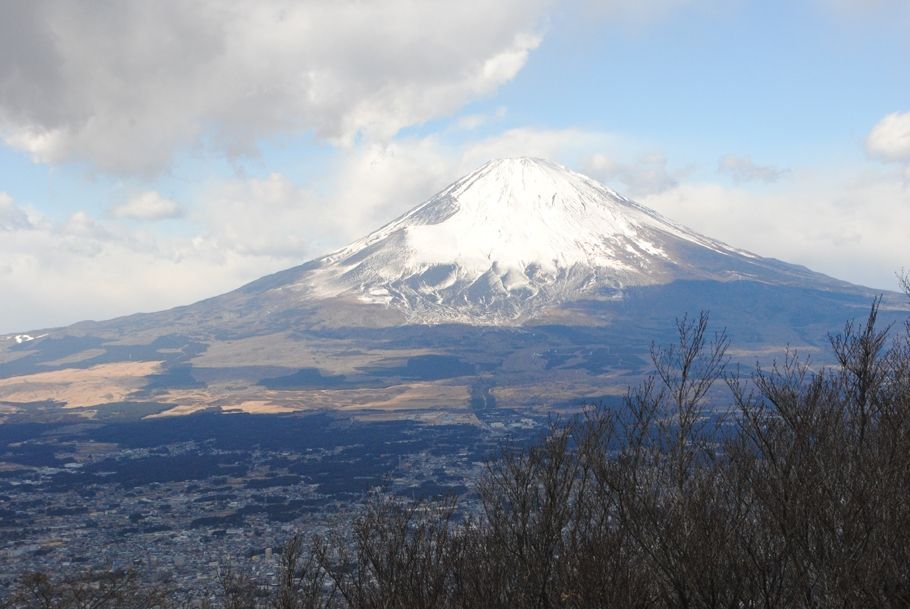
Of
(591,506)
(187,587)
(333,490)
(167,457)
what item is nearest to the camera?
(591,506)

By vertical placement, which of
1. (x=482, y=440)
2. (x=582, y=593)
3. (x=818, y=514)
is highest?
(x=818, y=514)

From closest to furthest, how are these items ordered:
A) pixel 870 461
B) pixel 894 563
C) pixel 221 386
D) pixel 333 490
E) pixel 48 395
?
pixel 894 563, pixel 870 461, pixel 333 490, pixel 48 395, pixel 221 386

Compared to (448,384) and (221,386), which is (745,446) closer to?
(448,384)

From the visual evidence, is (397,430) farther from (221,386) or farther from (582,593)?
(582,593)

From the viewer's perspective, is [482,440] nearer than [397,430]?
Yes

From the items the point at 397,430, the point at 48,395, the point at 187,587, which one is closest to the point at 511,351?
the point at 397,430

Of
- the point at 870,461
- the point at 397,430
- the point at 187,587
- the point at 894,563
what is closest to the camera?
the point at 894,563

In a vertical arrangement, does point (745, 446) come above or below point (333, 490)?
above

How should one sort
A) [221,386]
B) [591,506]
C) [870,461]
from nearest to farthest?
1. [870,461]
2. [591,506]
3. [221,386]

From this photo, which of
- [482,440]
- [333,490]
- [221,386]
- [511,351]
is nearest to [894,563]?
[333,490]
